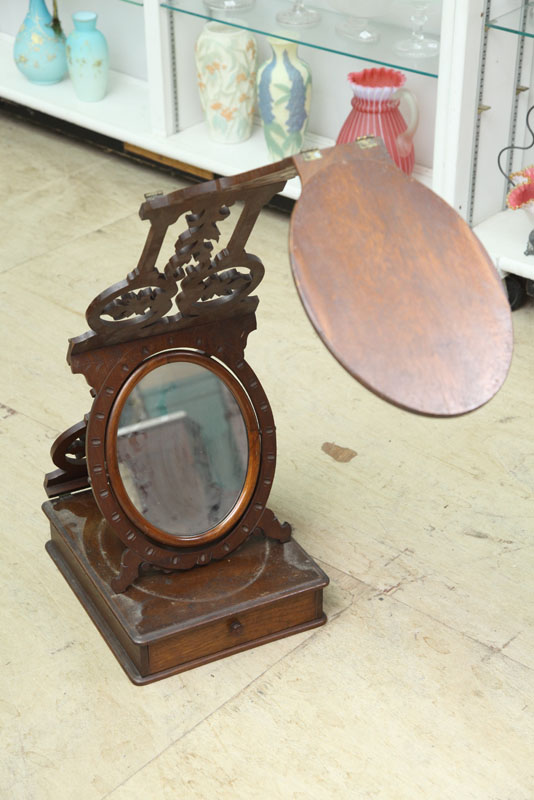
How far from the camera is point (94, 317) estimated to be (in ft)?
4.90

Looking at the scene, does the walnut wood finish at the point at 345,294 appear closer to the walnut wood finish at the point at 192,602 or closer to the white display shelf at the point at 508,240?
the walnut wood finish at the point at 192,602

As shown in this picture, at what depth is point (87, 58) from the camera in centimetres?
322

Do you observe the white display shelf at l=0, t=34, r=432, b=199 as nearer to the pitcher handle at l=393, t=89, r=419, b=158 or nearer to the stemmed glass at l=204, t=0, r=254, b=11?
the pitcher handle at l=393, t=89, r=419, b=158

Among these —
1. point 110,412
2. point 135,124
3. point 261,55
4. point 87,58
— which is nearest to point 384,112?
point 261,55

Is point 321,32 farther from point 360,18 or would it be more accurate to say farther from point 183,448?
point 183,448

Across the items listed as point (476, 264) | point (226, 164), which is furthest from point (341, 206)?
point (226, 164)

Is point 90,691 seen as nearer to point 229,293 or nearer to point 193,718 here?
point 193,718

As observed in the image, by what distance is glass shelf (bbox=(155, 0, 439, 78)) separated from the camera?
8.32ft

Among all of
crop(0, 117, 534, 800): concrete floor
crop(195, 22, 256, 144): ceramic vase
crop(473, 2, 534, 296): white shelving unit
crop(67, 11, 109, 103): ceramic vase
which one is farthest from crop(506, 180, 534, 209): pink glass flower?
crop(67, 11, 109, 103): ceramic vase

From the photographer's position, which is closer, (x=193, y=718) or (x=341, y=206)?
(x=341, y=206)

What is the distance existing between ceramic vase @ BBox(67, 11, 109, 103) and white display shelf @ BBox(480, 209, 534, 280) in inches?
52.0

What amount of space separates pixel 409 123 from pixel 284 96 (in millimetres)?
339

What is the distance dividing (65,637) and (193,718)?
26cm

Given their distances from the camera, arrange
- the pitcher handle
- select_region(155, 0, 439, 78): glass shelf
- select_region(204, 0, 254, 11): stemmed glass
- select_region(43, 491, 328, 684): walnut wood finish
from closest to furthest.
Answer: select_region(43, 491, 328, 684): walnut wood finish
select_region(155, 0, 439, 78): glass shelf
the pitcher handle
select_region(204, 0, 254, 11): stemmed glass
